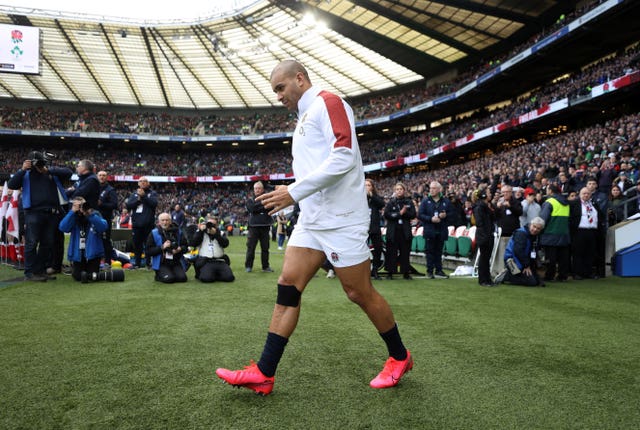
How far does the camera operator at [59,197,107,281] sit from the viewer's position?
22.7ft

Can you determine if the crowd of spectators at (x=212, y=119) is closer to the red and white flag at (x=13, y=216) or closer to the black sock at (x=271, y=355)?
the red and white flag at (x=13, y=216)

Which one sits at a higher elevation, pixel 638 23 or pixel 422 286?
pixel 638 23

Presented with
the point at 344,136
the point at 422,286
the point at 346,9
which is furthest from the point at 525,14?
the point at 344,136

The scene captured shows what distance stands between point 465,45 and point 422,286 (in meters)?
29.1

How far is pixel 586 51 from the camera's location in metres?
24.3

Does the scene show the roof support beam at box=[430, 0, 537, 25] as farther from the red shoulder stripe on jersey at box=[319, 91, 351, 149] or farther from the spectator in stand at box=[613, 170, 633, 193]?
the red shoulder stripe on jersey at box=[319, 91, 351, 149]

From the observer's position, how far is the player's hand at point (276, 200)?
2.19m

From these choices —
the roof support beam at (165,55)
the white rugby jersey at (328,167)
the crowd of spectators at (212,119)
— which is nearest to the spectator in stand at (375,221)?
the white rugby jersey at (328,167)

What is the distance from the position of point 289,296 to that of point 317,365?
0.71m


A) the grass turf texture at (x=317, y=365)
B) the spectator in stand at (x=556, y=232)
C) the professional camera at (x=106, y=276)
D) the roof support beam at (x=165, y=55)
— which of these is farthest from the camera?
the roof support beam at (x=165, y=55)

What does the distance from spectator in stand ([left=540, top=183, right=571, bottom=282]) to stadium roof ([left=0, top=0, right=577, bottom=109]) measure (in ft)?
63.5

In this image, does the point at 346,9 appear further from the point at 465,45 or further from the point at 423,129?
the point at 423,129

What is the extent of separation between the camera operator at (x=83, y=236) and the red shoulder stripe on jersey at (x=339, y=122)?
589cm

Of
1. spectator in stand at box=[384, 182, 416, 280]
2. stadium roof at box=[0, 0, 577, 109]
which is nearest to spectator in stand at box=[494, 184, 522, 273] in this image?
spectator in stand at box=[384, 182, 416, 280]
